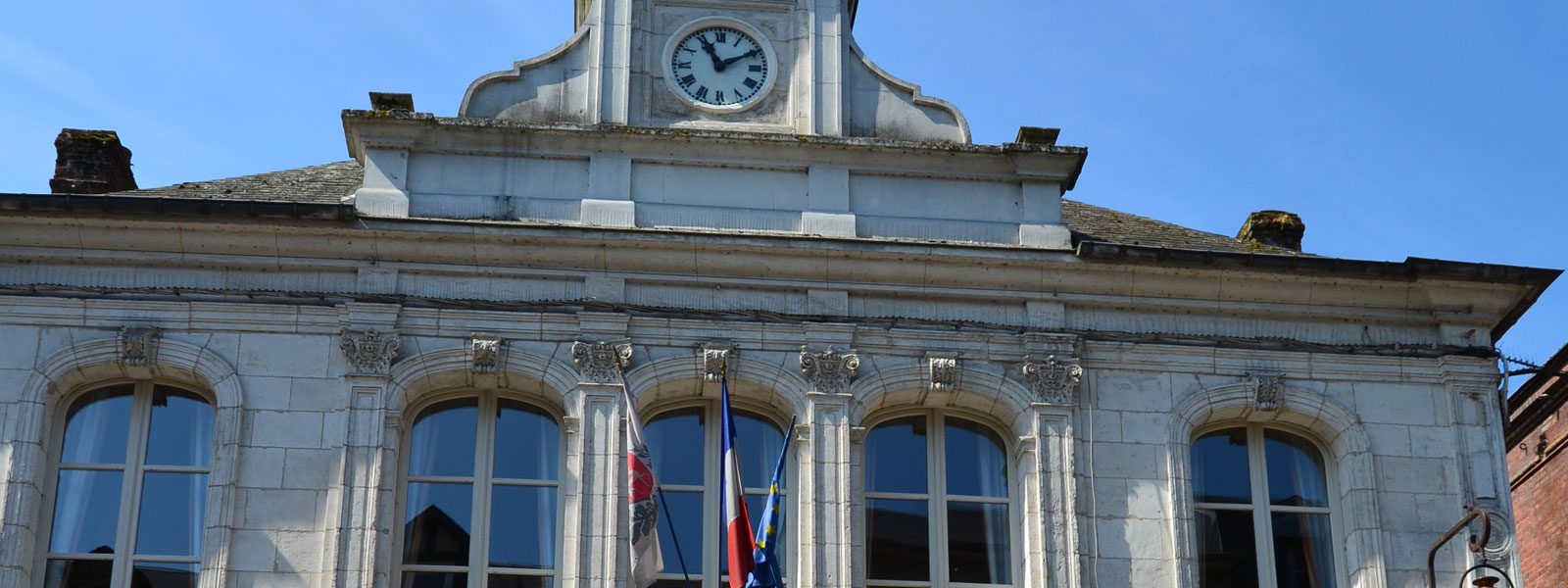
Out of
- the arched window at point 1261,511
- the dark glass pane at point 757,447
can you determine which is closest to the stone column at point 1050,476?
the arched window at point 1261,511

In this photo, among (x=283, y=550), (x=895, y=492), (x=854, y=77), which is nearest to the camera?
(x=283, y=550)

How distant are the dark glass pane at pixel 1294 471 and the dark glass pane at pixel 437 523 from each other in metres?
6.20

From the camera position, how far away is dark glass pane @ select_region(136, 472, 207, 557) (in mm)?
16094

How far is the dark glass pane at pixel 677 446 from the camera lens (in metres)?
16.8

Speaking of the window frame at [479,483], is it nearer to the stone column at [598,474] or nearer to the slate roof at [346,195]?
the stone column at [598,474]

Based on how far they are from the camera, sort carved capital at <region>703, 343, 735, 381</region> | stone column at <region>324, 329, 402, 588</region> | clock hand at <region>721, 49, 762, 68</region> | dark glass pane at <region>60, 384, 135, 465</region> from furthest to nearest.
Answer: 1. clock hand at <region>721, 49, 762, 68</region>
2. carved capital at <region>703, 343, 735, 381</region>
3. dark glass pane at <region>60, 384, 135, 465</region>
4. stone column at <region>324, 329, 402, 588</region>

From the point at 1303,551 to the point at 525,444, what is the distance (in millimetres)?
6031

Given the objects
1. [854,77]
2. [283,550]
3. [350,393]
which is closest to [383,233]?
[350,393]

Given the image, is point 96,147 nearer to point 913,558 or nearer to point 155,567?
point 155,567

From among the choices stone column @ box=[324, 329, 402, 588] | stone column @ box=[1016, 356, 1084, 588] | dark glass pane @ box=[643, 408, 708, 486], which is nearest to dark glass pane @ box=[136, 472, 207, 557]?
stone column @ box=[324, 329, 402, 588]

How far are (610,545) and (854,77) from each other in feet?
15.3

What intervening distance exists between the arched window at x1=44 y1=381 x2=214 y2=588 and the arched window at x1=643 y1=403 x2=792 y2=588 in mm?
3382

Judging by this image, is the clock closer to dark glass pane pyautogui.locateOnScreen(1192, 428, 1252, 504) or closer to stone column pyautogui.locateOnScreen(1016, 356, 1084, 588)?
stone column pyautogui.locateOnScreen(1016, 356, 1084, 588)

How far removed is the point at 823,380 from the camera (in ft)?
55.1
